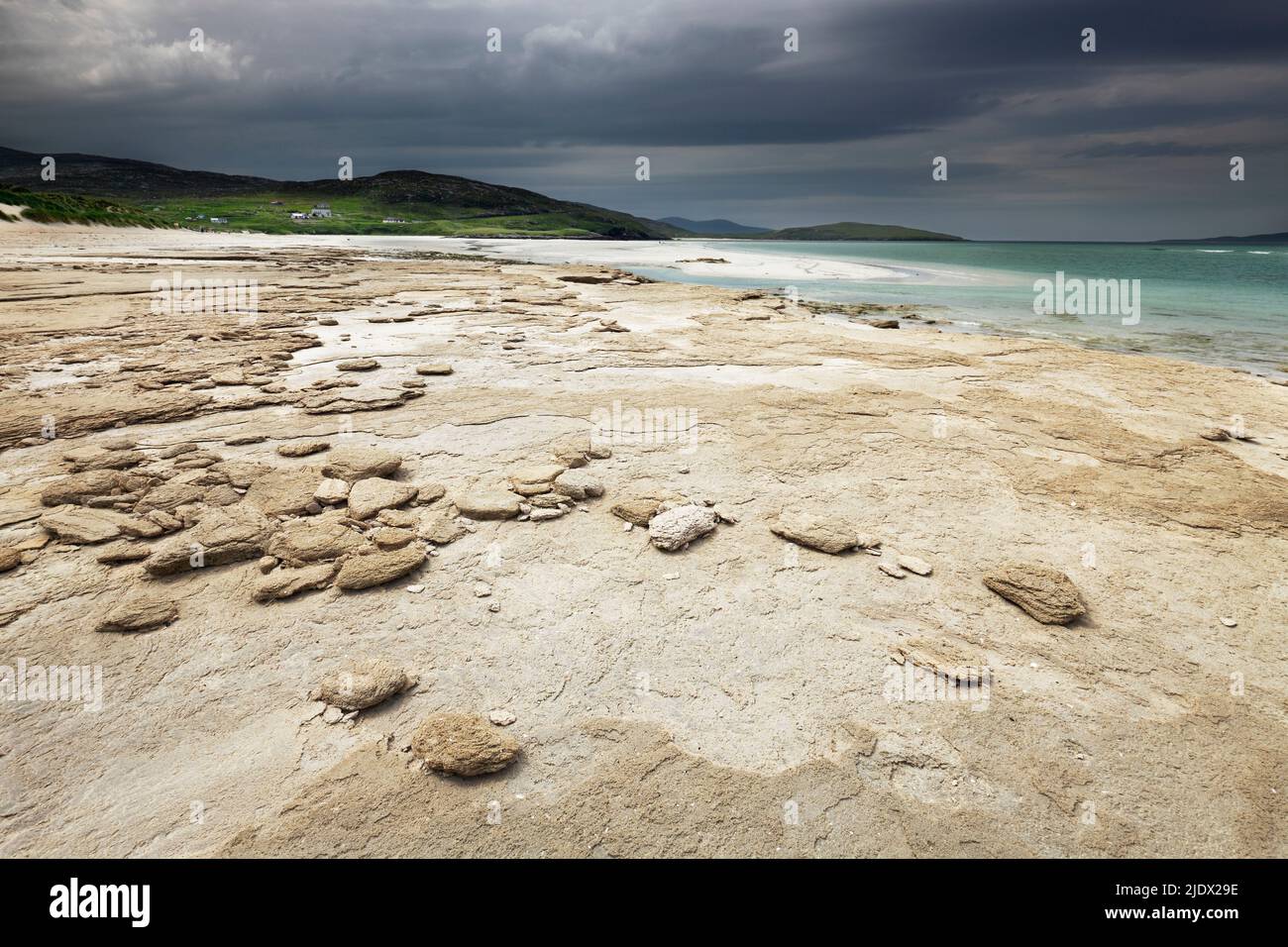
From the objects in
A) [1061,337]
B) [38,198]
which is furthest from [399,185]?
[1061,337]

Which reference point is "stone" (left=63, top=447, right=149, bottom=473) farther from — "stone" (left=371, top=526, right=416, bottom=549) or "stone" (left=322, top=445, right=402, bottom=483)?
"stone" (left=371, top=526, right=416, bottom=549)

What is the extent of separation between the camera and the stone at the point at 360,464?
17.9ft

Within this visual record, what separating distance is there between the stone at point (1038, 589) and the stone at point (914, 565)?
0.39m

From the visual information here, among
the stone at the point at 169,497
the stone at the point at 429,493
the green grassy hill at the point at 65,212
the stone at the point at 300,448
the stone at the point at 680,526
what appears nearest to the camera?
the stone at the point at 680,526

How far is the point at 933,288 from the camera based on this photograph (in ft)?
99.8

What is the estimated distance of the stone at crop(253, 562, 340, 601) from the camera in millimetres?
3871

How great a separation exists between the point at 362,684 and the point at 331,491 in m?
2.53

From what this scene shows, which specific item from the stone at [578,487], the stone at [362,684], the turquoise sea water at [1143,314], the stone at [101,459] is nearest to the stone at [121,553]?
the stone at [101,459]

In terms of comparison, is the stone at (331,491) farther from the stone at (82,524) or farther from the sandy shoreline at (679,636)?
the stone at (82,524)

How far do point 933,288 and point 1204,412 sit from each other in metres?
25.0

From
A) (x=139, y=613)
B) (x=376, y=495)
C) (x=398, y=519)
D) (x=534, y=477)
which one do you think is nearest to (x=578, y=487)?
(x=534, y=477)

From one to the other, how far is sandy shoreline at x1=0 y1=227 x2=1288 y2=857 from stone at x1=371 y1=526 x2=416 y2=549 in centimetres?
19
